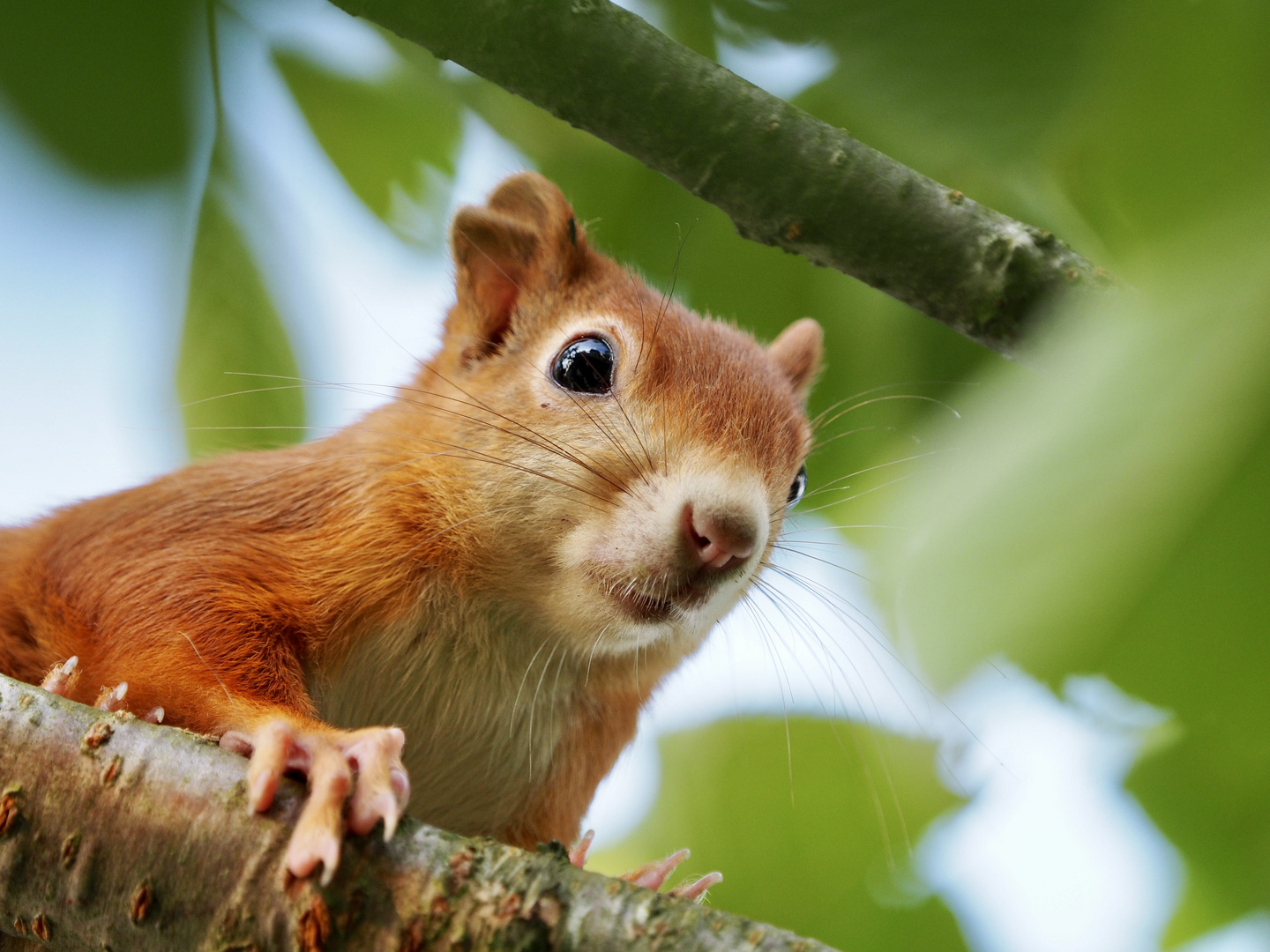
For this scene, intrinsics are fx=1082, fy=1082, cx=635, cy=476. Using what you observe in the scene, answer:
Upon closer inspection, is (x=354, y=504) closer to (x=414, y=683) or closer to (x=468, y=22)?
(x=414, y=683)

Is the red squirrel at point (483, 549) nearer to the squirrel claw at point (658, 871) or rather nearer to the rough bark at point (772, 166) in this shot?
the squirrel claw at point (658, 871)

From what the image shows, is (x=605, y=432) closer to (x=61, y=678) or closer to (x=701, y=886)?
(x=701, y=886)

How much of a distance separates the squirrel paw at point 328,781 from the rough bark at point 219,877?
0.02 meters

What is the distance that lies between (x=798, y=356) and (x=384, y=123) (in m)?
1.00

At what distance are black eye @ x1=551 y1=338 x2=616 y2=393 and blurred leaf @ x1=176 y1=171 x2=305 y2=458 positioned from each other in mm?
452

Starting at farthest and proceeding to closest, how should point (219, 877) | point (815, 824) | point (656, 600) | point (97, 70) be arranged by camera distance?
point (815, 824), point (656, 600), point (219, 877), point (97, 70)

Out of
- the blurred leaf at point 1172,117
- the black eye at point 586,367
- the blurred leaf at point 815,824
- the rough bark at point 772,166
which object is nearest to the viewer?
the blurred leaf at point 1172,117

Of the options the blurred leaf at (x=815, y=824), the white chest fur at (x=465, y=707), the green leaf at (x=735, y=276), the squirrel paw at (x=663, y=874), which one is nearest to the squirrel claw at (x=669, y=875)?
the squirrel paw at (x=663, y=874)

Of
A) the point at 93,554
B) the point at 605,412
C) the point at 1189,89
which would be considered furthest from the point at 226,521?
the point at 1189,89

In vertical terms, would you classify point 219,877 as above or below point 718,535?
below

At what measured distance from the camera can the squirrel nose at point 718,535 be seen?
5.07 ft

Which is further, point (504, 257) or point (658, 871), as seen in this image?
point (504, 257)

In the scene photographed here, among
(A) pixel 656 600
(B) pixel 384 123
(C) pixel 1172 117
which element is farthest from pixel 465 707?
(C) pixel 1172 117

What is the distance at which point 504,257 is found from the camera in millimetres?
2178
